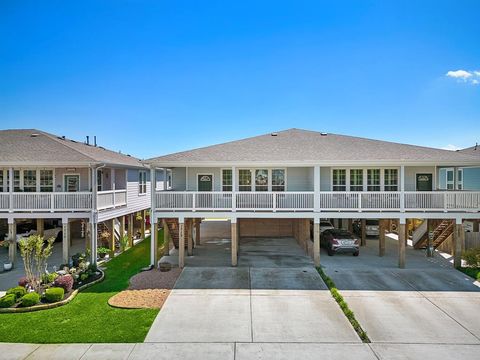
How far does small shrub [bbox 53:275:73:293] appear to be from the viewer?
35.4ft

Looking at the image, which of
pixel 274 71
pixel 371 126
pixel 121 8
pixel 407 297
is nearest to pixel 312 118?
pixel 371 126

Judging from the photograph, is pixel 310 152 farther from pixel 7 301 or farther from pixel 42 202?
pixel 42 202

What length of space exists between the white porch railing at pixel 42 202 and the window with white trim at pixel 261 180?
9.02 m

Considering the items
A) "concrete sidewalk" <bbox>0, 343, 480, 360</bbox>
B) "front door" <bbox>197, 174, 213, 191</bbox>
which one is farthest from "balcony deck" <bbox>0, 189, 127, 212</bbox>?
"concrete sidewalk" <bbox>0, 343, 480, 360</bbox>

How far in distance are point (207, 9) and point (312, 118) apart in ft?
61.4

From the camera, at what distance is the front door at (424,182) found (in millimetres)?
16359

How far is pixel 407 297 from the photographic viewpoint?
10523mm

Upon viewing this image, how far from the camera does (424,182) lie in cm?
1642

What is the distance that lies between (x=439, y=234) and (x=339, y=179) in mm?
6994

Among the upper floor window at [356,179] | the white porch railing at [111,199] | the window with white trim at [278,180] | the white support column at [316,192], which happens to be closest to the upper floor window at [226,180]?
the window with white trim at [278,180]

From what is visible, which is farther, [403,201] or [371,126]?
[371,126]

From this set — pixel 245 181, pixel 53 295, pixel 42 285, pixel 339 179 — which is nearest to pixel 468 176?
pixel 339 179

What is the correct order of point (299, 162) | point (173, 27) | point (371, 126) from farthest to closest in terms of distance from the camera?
1. point (371, 126)
2. point (173, 27)
3. point (299, 162)

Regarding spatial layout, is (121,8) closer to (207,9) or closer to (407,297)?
(207,9)
